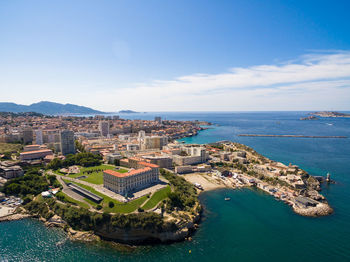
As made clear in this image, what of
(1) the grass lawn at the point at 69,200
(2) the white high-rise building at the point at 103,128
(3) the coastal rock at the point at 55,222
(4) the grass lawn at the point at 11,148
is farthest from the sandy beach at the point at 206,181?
(2) the white high-rise building at the point at 103,128

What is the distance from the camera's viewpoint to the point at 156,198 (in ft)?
100

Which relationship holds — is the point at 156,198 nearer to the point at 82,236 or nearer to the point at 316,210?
the point at 82,236

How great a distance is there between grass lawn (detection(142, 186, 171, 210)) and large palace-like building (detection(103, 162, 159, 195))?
354 centimetres

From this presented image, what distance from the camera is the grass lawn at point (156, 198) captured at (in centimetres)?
2820

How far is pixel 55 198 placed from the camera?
103 ft

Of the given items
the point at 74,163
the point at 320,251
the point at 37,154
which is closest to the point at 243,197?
the point at 320,251

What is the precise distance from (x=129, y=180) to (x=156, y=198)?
515 centimetres

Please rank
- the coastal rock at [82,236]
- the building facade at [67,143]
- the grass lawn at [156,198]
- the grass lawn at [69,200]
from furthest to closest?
the building facade at [67,143]
the grass lawn at [69,200]
the grass lawn at [156,198]
the coastal rock at [82,236]

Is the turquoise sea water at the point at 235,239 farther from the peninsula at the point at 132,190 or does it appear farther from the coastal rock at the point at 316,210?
the peninsula at the point at 132,190

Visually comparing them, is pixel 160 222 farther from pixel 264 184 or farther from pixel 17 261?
pixel 264 184

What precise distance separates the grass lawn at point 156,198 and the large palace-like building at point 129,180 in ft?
11.6

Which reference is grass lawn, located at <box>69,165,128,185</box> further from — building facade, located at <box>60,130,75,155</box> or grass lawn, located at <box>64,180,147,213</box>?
building facade, located at <box>60,130,75,155</box>

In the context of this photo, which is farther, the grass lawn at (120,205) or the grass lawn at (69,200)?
the grass lawn at (69,200)

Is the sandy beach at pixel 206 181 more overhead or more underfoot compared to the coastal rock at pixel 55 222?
more overhead
